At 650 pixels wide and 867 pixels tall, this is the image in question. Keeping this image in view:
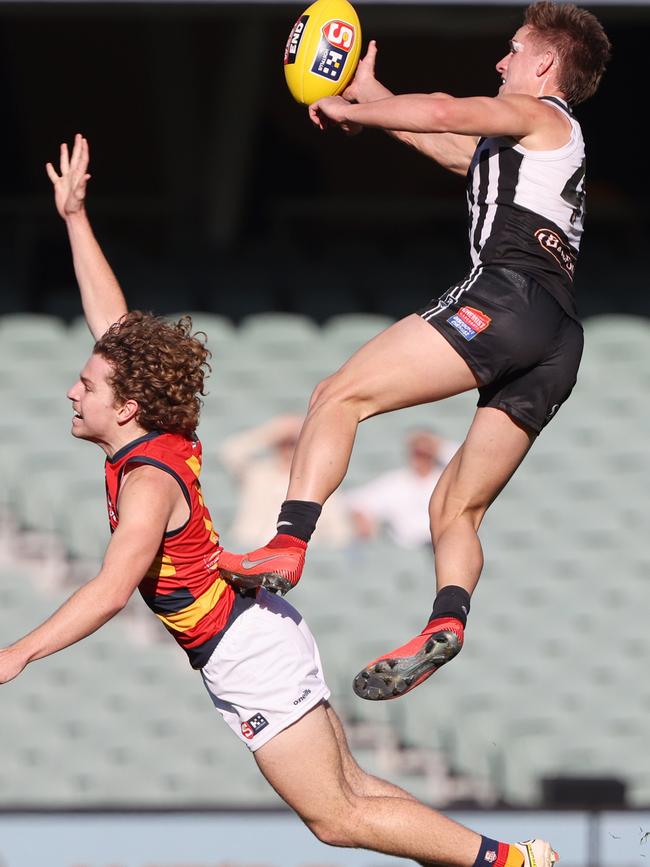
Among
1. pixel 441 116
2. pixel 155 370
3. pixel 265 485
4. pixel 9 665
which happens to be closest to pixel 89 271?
pixel 155 370

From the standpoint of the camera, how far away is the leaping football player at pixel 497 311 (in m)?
3.80

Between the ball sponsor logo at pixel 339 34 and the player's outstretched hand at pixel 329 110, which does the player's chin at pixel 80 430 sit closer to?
the player's outstretched hand at pixel 329 110

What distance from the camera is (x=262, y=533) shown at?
775 cm

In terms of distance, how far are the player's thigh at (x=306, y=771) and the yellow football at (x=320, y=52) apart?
193cm

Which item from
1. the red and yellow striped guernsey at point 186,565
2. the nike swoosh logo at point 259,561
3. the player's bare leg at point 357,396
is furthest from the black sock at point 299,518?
the red and yellow striped guernsey at point 186,565

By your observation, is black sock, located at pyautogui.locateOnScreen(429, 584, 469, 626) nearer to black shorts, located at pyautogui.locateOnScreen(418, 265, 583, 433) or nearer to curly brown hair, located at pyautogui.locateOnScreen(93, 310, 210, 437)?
black shorts, located at pyautogui.locateOnScreen(418, 265, 583, 433)

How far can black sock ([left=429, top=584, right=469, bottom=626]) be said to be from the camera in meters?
3.96

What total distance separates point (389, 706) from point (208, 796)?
1.12 meters

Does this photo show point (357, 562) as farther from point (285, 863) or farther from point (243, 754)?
point (285, 863)

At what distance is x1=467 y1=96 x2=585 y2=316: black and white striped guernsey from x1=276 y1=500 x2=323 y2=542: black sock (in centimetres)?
88

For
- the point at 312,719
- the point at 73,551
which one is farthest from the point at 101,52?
the point at 312,719

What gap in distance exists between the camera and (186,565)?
153 inches

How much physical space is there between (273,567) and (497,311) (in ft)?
3.25

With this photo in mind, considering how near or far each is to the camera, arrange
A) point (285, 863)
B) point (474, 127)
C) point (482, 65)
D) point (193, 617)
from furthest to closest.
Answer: point (482, 65), point (285, 863), point (193, 617), point (474, 127)
